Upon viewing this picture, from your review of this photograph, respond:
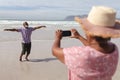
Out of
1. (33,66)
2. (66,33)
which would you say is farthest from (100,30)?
(33,66)

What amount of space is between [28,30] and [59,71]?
2.21 m

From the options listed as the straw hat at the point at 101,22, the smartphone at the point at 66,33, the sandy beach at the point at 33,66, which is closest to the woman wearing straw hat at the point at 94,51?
the straw hat at the point at 101,22

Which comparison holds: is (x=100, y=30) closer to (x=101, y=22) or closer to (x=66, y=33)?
(x=101, y=22)

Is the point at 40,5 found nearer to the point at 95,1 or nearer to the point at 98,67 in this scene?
the point at 95,1

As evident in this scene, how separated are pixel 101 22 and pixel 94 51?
26 cm

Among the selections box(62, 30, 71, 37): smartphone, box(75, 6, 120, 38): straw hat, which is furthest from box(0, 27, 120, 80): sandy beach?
box(75, 6, 120, 38): straw hat

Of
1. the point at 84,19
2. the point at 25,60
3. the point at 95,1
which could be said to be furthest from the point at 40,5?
the point at 84,19

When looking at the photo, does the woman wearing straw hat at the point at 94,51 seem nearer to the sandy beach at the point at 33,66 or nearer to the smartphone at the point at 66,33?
the smartphone at the point at 66,33

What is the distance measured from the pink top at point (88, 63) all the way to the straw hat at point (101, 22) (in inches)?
6.8

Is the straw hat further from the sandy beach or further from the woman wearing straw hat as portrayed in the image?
the sandy beach

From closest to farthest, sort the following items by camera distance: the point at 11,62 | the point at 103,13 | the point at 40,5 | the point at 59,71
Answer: the point at 103,13, the point at 59,71, the point at 11,62, the point at 40,5

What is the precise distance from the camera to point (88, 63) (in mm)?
3617

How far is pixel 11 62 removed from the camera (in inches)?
516

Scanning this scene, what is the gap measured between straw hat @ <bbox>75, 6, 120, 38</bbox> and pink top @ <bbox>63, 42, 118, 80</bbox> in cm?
17
